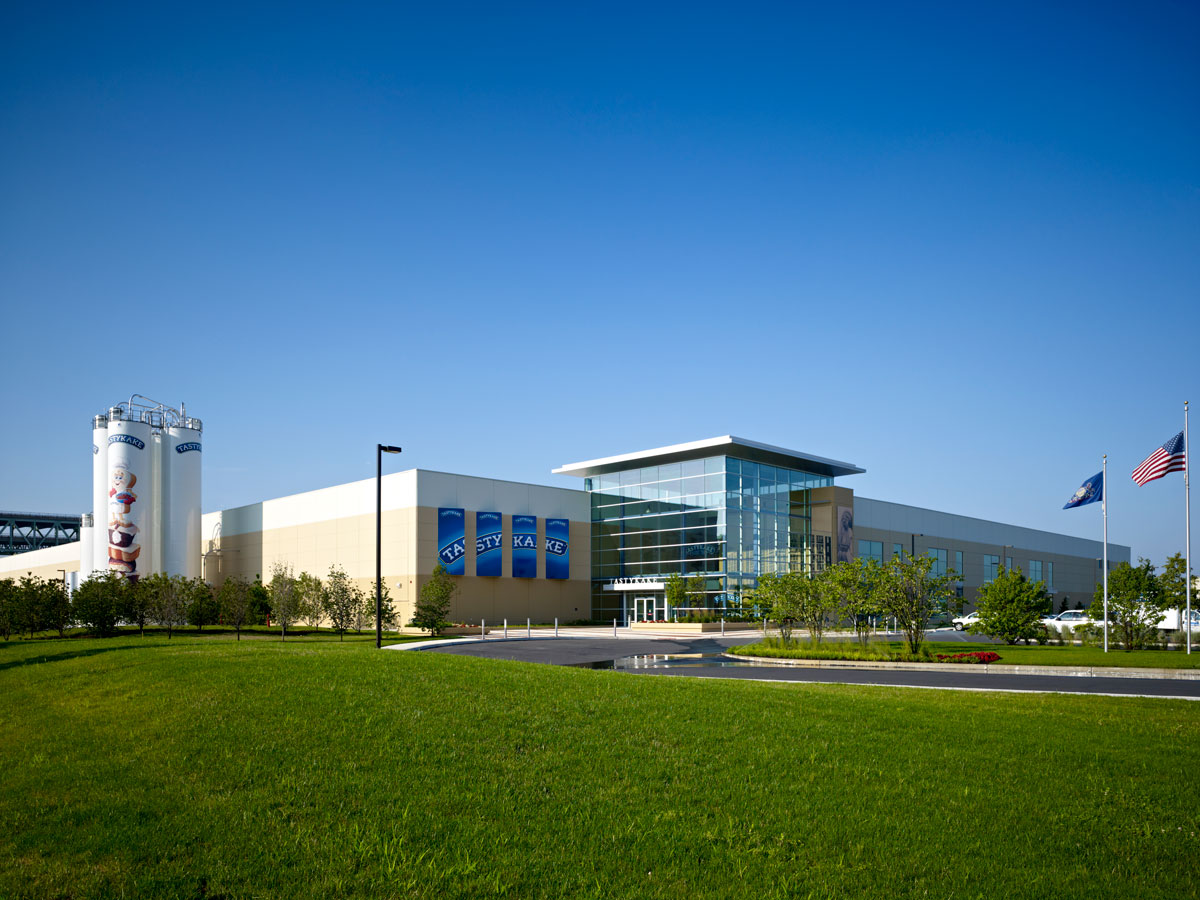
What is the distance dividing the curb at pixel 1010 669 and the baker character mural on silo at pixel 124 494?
48992 millimetres

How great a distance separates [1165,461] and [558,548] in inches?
1526

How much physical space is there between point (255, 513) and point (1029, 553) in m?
72.0

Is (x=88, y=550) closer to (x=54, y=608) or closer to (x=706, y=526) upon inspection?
(x=54, y=608)

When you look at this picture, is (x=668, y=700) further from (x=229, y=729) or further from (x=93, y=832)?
(x=93, y=832)

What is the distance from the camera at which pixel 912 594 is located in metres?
27.2

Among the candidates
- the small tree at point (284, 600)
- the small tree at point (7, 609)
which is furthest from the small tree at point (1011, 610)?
the small tree at point (7, 609)

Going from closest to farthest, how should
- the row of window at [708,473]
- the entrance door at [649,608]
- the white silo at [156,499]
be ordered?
the row of window at [708,473] < the entrance door at [649,608] < the white silo at [156,499]

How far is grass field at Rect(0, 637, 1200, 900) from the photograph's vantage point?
240 inches

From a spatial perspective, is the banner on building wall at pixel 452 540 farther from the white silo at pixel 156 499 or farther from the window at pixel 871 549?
the window at pixel 871 549

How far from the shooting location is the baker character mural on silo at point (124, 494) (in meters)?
59.2

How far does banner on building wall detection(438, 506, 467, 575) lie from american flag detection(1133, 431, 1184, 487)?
1459 inches

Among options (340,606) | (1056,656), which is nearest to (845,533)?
(340,606)

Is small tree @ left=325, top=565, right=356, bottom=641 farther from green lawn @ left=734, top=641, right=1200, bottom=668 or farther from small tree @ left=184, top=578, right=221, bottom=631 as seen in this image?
green lawn @ left=734, top=641, right=1200, bottom=668

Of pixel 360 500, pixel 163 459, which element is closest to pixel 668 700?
pixel 360 500
